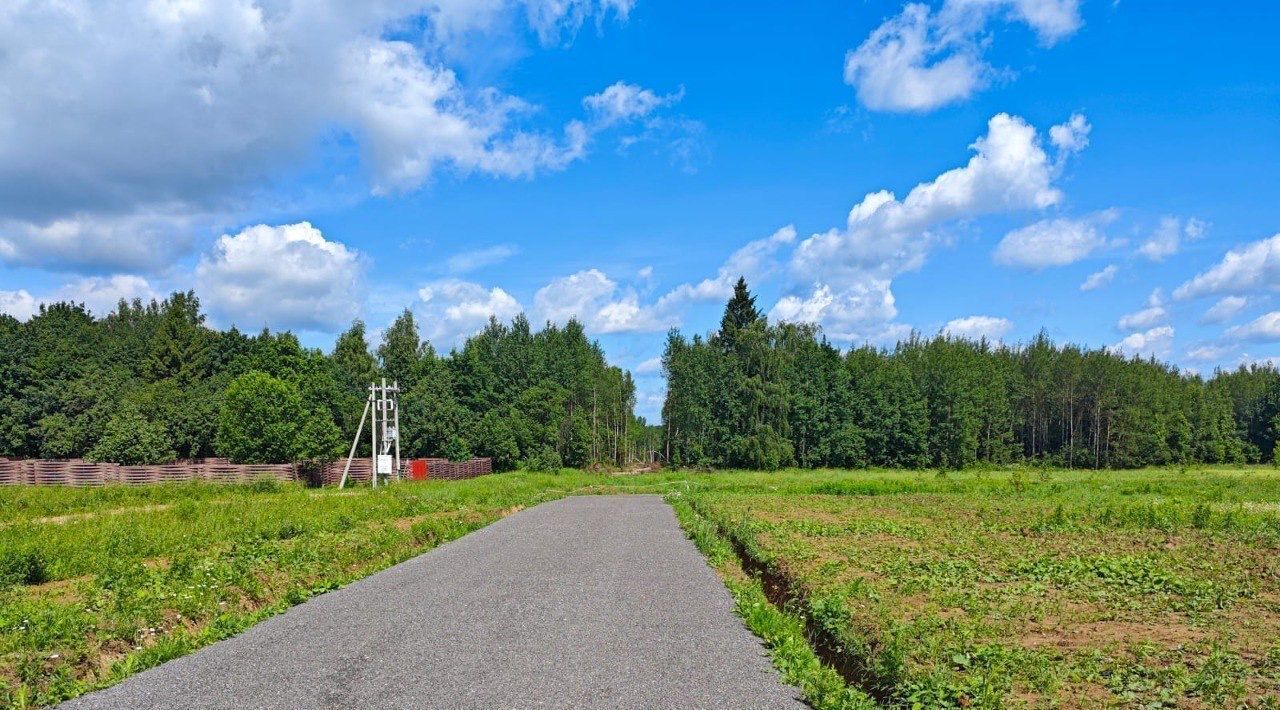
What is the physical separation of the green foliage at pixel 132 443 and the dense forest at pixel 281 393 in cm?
10

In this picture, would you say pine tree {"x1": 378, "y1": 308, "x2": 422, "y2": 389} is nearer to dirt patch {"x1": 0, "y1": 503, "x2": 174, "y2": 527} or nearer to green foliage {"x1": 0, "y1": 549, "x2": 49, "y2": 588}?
dirt patch {"x1": 0, "y1": 503, "x2": 174, "y2": 527}

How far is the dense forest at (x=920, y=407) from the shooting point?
2854 inches

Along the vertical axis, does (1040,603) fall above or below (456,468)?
above

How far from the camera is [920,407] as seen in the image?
77312 mm

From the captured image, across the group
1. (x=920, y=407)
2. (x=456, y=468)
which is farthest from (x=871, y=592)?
(x=920, y=407)

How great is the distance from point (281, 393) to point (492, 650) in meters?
51.7

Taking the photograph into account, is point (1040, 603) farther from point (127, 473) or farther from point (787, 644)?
point (127, 473)

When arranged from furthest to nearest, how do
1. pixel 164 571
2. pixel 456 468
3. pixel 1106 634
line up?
pixel 456 468 < pixel 164 571 < pixel 1106 634

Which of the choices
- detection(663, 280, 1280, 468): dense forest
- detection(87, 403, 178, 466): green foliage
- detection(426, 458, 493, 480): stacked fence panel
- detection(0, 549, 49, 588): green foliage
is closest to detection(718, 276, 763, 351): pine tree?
detection(663, 280, 1280, 468): dense forest

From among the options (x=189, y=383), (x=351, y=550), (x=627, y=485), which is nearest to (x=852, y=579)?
(x=351, y=550)

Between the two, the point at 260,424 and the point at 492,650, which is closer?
the point at 492,650

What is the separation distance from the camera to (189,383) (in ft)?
246

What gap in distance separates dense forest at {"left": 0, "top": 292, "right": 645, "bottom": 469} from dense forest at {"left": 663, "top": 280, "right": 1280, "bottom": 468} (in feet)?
38.7

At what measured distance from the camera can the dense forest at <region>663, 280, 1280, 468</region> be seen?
7250 cm
